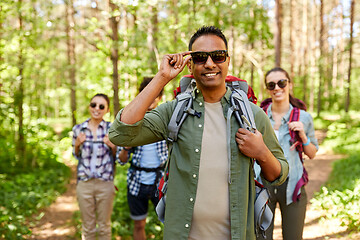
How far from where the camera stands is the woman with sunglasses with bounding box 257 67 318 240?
3.38 metres

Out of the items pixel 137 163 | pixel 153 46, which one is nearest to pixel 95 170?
pixel 137 163

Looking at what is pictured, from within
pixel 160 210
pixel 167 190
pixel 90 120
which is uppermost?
pixel 90 120

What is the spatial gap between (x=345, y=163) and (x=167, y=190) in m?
9.28

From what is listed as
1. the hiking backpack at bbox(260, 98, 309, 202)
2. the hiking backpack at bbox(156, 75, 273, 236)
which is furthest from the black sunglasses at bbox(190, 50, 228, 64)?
the hiking backpack at bbox(260, 98, 309, 202)

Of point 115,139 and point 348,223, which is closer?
point 115,139

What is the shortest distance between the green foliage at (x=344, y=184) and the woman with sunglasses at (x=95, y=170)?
4231 millimetres

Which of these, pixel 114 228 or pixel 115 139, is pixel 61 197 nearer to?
pixel 114 228

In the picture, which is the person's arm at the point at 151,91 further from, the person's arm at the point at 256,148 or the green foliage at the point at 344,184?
the green foliage at the point at 344,184

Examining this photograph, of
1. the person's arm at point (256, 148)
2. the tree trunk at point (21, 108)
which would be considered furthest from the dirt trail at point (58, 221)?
the person's arm at point (256, 148)

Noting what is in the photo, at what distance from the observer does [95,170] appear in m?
4.40

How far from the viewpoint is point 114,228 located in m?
5.54

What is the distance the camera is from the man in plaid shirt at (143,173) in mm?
4355

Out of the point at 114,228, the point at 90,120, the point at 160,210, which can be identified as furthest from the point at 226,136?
the point at 114,228

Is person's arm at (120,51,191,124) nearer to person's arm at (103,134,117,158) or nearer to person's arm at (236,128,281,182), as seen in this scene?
person's arm at (236,128,281,182)
